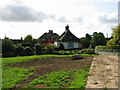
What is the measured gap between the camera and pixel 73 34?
162 ft

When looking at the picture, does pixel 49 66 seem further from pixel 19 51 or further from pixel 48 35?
pixel 48 35

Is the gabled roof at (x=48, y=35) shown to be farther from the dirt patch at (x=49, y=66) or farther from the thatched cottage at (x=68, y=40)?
the dirt patch at (x=49, y=66)

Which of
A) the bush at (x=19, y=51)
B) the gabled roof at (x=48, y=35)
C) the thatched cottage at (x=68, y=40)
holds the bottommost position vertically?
the bush at (x=19, y=51)

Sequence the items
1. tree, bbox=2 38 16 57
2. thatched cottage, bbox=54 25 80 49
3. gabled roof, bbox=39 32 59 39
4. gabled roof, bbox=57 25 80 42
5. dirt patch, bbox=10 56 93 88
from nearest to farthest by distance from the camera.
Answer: dirt patch, bbox=10 56 93 88 < tree, bbox=2 38 16 57 < thatched cottage, bbox=54 25 80 49 < gabled roof, bbox=57 25 80 42 < gabled roof, bbox=39 32 59 39

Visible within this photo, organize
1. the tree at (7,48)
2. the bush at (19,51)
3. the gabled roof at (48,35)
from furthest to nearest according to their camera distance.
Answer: the gabled roof at (48,35), the bush at (19,51), the tree at (7,48)

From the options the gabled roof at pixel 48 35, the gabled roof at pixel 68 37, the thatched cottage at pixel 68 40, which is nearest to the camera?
the thatched cottage at pixel 68 40

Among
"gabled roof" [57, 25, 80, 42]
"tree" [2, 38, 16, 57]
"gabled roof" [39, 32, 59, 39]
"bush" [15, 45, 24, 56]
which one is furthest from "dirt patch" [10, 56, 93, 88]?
"gabled roof" [39, 32, 59, 39]

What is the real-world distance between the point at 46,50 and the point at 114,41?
17.4m

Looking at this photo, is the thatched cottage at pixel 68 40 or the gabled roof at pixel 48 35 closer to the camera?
the thatched cottage at pixel 68 40

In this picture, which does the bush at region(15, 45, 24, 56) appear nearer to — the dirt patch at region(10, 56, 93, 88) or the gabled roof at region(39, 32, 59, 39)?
the dirt patch at region(10, 56, 93, 88)

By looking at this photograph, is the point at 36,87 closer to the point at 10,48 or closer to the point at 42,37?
the point at 10,48

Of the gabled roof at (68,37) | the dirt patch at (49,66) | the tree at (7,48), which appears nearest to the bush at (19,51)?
the tree at (7,48)

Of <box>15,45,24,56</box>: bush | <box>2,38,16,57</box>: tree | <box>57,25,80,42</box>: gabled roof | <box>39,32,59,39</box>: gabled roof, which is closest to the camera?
<box>2,38,16,57</box>: tree

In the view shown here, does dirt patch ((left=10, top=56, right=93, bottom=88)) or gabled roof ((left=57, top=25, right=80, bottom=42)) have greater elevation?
gabled roof ((left=57, top=25, right=80, bottom=42))
